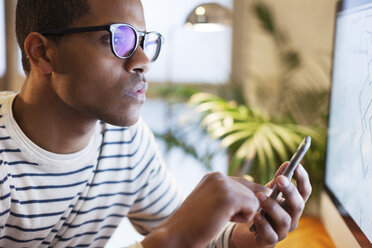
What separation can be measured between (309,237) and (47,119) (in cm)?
91

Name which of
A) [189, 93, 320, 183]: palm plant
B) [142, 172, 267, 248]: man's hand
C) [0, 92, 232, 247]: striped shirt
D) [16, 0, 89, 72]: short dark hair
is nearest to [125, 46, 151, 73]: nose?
[16, 0, 89, 72]: short dark hair

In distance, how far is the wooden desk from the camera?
1.32 metres

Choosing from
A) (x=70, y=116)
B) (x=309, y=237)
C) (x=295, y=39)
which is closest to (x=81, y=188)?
(x=70, y=116)

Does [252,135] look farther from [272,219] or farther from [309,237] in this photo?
[272,219]

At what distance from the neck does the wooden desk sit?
70cm

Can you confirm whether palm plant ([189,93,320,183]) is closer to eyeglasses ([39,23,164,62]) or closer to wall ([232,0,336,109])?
wall ([232,0,336,109])

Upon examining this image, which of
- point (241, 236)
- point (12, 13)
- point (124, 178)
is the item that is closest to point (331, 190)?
point (241, 236)

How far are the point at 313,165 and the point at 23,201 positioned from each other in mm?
1343

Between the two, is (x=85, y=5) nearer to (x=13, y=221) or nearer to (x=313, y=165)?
(x=13, y=221)

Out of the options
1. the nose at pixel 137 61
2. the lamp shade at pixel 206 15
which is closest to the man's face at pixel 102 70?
the nose at pixel 137 61

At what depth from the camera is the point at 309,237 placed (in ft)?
4.60

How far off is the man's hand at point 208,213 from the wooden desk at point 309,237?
1.88 feet

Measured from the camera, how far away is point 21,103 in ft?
3.88

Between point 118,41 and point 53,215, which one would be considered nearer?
point 118,41
